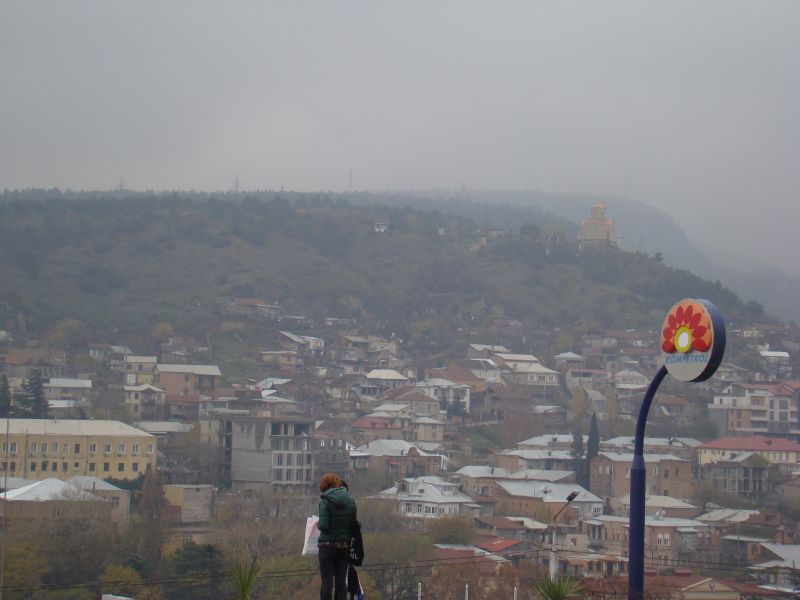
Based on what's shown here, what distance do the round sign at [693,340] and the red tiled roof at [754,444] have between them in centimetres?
5403

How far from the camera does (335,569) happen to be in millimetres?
8625

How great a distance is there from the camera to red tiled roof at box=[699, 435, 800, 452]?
63.0 metres

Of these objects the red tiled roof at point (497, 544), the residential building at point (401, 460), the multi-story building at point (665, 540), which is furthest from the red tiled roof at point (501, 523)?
the residential building at point (401, 460)

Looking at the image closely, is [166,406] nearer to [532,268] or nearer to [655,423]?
[655,423]

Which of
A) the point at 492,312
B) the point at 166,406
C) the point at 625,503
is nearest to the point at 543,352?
the point at 492,312

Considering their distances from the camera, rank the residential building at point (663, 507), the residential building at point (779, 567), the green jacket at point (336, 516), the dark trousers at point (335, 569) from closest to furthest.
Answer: the green jacket at point (336, 516) → the dark trousers at point (335, 569) → the residential building at point (779, 567) → the residential building at point (663, 507)

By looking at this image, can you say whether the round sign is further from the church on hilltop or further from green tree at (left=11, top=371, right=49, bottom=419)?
the church on hilltop

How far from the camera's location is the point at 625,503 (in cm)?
5253

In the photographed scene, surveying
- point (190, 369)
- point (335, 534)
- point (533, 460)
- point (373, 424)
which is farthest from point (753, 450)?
point (335, 534)

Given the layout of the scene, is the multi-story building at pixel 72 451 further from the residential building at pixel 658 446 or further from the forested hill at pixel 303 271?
the forested hill at pixel 303 271

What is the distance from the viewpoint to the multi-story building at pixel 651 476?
56.5 m

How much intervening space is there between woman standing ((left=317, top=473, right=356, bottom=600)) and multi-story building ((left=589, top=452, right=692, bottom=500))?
160 feet

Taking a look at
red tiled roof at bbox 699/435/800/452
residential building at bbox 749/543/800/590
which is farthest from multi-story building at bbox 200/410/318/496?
red tiled roof at bbox 699/435/800/452

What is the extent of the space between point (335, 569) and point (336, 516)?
1.25ft
